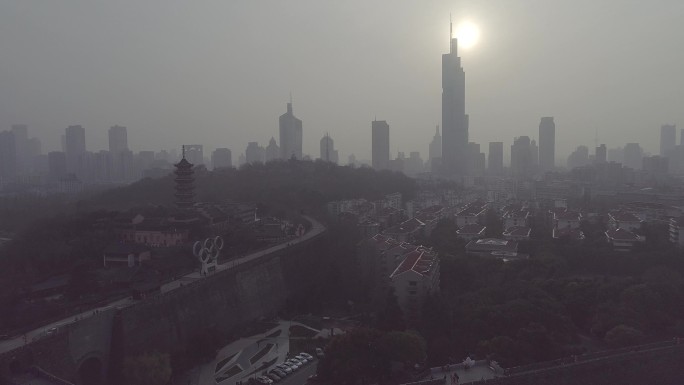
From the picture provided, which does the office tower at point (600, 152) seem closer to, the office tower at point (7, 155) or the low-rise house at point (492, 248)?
the low-rise house at point (492, 248)

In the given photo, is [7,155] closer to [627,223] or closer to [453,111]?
[453,111]

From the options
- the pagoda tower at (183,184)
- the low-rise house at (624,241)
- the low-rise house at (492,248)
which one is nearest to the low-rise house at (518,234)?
the low-rise house at (492,248)

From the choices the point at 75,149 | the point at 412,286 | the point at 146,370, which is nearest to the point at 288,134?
the point at 75,149

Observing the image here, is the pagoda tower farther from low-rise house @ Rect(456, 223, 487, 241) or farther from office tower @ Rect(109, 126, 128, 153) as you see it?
office tower @ Rect(109, 126, 128, 153)

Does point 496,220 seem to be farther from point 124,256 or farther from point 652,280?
point 124,256

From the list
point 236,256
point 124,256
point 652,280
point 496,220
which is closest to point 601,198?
point 496,220

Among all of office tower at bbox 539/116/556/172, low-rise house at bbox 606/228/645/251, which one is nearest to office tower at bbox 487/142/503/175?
office tower at bbox 539/116/556/172
